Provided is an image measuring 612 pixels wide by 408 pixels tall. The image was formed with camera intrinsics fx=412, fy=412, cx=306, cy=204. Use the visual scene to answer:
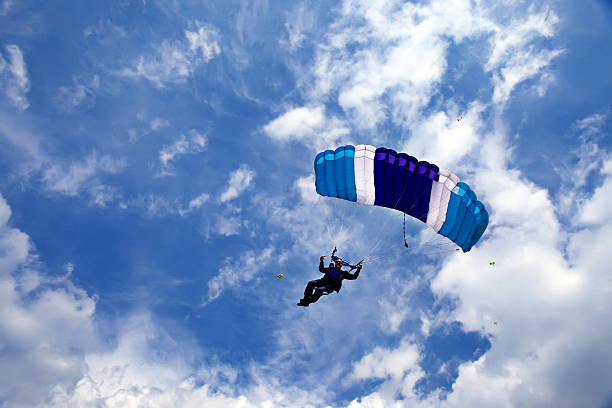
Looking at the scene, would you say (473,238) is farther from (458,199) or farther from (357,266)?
(357,266)

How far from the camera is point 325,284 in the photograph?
18.7 m

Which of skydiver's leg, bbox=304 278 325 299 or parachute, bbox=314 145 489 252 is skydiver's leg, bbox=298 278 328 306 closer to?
skydiver's leg, bbox=304 278 325 299

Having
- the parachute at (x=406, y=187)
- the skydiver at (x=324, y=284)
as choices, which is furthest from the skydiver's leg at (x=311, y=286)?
the parachute at (x=406, y=187)

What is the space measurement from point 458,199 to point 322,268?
22.5ft

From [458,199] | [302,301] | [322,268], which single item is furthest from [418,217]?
[302,301]

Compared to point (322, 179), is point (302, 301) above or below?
below

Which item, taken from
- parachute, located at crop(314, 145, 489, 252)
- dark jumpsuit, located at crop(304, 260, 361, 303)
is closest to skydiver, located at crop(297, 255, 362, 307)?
dark jumpsuit, located at crop(304, 260, 361, 303)

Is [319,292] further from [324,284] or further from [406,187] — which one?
[406,187]

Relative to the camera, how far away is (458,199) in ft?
60.3

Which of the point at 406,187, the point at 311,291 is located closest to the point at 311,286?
the point at 311,291

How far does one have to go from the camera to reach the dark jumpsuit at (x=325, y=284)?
61.0 ft

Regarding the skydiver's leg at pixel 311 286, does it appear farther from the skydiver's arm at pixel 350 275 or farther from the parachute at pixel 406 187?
the parachute at pixel 406 187

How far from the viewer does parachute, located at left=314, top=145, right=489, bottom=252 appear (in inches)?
727

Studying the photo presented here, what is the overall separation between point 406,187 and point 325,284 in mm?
5791
